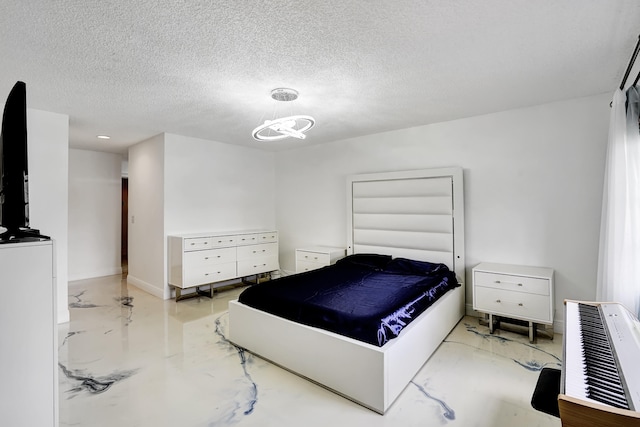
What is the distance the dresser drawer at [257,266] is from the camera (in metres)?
4.71

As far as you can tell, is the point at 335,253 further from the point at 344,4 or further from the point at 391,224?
the point at 344,4

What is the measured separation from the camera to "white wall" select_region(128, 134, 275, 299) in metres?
4.34

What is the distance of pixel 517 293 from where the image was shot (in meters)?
2.89

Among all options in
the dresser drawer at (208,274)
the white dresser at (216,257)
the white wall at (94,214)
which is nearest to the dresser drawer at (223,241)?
the white dresser at (216,257)

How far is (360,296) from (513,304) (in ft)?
4.97

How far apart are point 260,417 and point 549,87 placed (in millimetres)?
3476

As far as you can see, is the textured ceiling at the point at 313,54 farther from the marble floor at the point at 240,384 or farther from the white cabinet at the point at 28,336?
the marble floor at the point at 240,384

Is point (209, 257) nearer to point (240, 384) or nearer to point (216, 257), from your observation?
point (216, 257)

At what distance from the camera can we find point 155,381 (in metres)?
2.27

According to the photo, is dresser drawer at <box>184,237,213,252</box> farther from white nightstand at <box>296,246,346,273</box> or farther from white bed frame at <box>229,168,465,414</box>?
white bed frame at <box>229,168,465,414</box>

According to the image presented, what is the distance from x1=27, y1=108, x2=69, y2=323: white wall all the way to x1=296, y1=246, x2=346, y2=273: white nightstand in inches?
113

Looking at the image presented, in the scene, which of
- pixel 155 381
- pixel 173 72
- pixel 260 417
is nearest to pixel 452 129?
pixel 173 72

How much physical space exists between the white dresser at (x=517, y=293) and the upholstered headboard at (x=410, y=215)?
20.6 inches

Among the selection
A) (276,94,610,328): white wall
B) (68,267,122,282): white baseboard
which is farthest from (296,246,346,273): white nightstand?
(68,267,122,282): white baseboard
